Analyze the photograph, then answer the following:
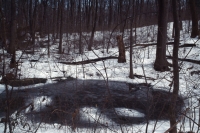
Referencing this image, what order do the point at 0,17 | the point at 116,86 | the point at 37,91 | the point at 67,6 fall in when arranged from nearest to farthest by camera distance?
the point at 0,17, the point at 37,91, the point at 116,86, the point at 67,6

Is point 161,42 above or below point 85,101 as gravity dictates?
above

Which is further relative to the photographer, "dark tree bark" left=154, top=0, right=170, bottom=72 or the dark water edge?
"dark tree bark" left=154, top=0, right=170, bottom=72

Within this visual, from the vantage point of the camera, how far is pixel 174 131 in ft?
7.33

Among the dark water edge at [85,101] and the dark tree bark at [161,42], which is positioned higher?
the dark tree bark at [161,42]

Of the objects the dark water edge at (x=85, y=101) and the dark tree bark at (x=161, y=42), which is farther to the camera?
the dark tree bark at (x=161, y=42)

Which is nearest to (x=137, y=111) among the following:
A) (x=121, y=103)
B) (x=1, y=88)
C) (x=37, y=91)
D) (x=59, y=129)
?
(x=121, y=103)

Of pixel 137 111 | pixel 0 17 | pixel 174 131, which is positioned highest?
pixel 0 17

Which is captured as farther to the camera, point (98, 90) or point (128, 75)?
point (128, 75)

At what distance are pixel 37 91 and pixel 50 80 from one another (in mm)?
1861

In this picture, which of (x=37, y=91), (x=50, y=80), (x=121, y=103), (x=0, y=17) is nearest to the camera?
(x=0, y=17)

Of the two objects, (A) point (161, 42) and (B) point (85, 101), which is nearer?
(B) point (85, 101)

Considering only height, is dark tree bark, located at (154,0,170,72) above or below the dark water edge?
above

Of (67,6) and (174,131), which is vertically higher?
(67,6)

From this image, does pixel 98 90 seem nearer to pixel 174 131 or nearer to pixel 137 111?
pixel 137 111
